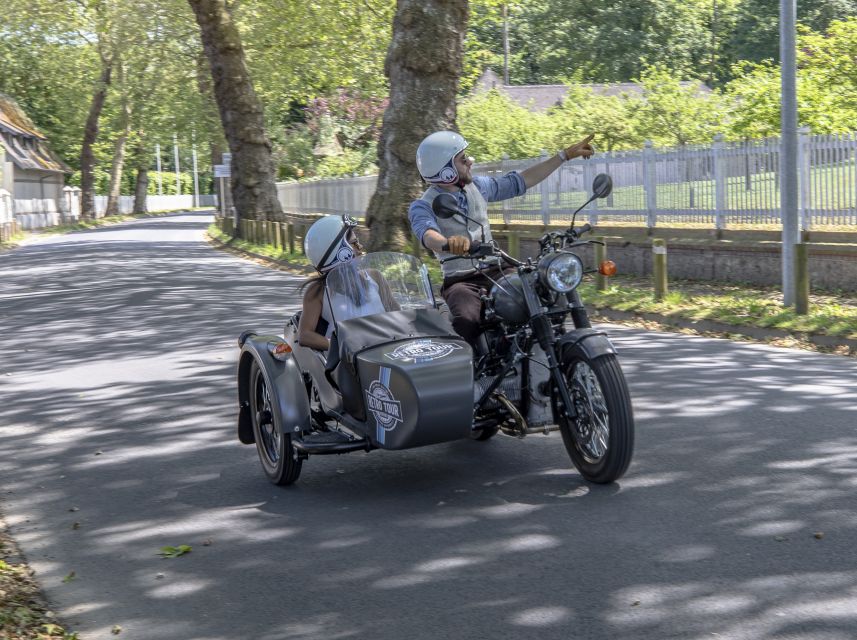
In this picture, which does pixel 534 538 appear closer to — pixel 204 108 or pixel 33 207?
pixel 204 108

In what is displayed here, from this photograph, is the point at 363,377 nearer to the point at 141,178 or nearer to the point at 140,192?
the point at 141,178

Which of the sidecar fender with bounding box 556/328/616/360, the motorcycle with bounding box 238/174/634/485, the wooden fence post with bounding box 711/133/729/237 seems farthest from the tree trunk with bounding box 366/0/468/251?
the sidecar fender with bounding box 556/328/616/360

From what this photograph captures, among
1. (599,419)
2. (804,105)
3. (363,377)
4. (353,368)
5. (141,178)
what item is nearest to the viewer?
(599,419)

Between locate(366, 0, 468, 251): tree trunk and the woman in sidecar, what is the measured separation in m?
16.0

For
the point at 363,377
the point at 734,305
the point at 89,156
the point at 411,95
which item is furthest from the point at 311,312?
the point at 89,156

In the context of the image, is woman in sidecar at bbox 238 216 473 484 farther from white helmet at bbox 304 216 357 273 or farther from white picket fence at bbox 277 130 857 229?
white picket fence at bbox 277 130 857 229

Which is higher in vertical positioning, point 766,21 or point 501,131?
point 766,21

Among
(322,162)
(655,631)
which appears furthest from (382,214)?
(322,162)

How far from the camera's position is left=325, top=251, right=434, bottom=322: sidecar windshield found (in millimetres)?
6590

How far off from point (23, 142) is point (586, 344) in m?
80.0

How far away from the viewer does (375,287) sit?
663 cm

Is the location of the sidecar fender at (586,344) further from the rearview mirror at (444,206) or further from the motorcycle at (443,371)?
the rearview mirror at (444,206)

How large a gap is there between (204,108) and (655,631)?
182ft

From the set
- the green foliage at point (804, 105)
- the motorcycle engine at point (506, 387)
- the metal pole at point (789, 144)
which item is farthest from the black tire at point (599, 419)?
the green foliage at point (804, 105)
